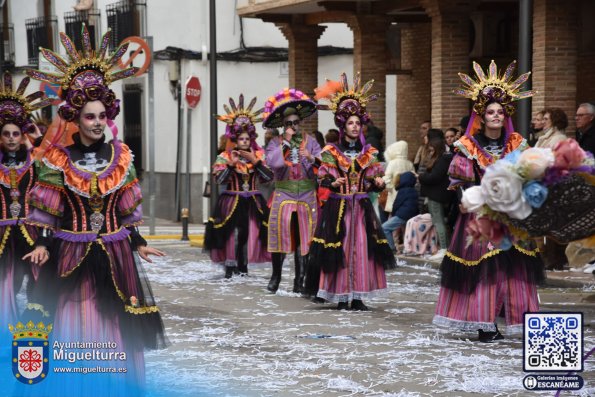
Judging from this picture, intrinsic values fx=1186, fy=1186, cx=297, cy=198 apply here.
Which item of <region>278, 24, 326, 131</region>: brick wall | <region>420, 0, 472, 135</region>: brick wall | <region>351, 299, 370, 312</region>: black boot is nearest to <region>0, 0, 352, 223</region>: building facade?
<region>278, 24, 326, 131</region>: brick wall

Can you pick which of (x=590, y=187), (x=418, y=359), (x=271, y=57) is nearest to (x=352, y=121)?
(x=418, y=359)

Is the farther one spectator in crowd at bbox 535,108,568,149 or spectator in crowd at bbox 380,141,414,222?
spectator in crowd at bbox 380,141,414,222

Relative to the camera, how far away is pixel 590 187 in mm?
5348

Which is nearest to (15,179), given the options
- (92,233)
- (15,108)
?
(15,108)

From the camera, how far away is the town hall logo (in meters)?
7.64

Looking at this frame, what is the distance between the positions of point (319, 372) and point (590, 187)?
422cm

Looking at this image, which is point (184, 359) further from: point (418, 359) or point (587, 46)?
point (587, 46)

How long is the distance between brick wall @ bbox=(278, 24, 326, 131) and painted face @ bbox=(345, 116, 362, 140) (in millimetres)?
13427

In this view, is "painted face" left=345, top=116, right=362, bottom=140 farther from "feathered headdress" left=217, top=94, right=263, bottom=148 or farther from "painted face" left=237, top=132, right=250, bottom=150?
"painted face" left=237, top=132, right=250, bottom=150

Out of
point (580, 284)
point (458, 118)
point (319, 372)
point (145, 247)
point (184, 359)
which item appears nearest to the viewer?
point (145, 247)

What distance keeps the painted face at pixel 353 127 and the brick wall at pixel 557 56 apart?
571 cm

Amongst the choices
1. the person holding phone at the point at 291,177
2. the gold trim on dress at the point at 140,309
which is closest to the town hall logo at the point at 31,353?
the gold trim on dress at the point at 140,309

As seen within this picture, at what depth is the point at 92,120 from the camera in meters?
7.95

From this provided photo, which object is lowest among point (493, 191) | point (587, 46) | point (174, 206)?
point (174, 206)
